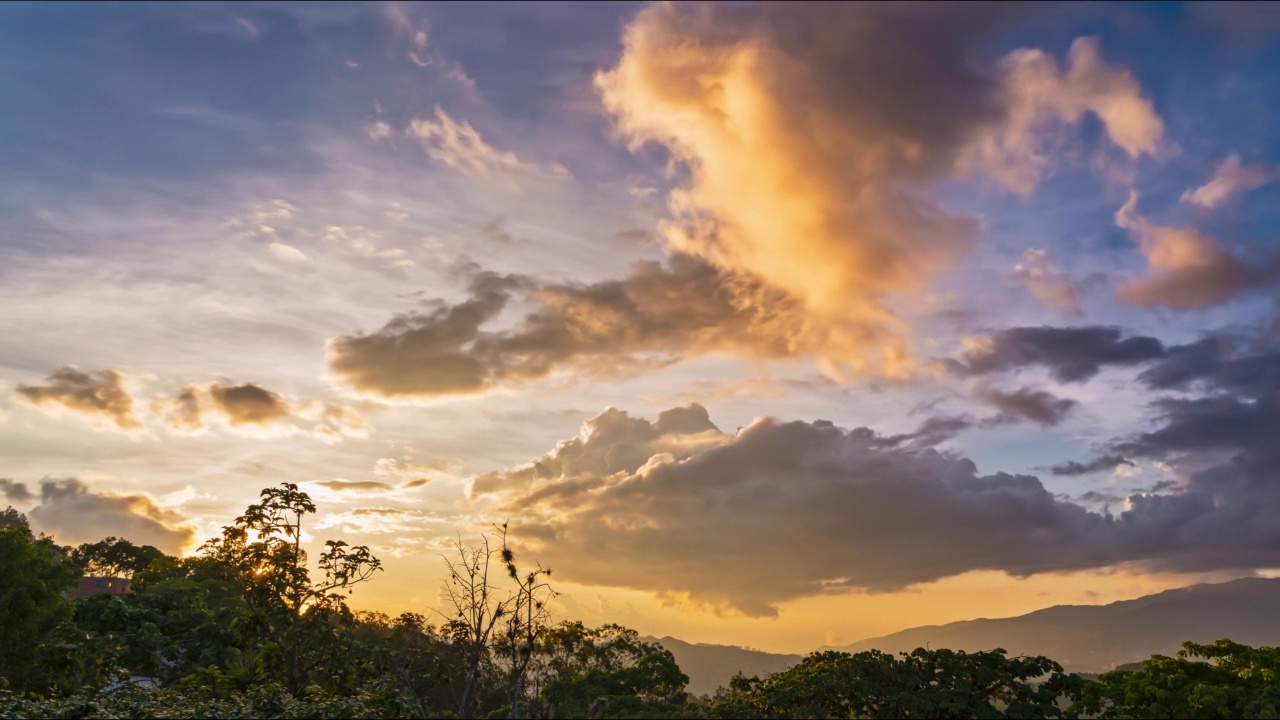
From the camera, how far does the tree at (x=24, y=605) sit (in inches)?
1534

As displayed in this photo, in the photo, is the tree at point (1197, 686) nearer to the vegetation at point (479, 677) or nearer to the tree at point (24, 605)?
the vegetation at point (479, 677)

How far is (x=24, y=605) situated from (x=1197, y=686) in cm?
4245

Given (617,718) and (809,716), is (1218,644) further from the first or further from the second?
(617,718)

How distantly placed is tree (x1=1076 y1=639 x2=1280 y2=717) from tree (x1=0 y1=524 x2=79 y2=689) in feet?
125

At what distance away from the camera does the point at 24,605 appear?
3975cm

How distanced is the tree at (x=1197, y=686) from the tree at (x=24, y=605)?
38027mm

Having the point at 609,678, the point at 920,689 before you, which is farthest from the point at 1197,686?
the point at 609,678

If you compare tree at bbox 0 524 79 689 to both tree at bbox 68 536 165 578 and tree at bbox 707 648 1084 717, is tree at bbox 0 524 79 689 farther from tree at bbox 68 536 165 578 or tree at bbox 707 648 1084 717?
tree at bbox 68 536 165 578

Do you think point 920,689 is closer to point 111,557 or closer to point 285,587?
point 285,587

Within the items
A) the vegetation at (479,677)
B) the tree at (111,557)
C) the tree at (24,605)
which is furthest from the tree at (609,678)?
the tree at (111,557)

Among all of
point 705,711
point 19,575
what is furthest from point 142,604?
point 705,711

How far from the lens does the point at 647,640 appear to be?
1843 inches

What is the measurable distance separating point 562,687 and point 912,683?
12137mm

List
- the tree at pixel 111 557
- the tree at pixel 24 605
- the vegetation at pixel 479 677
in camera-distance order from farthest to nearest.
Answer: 1. the tree at pixel 111 557
2. the tree at pixel 24 605
3. the vegetation at pixel 479 677
